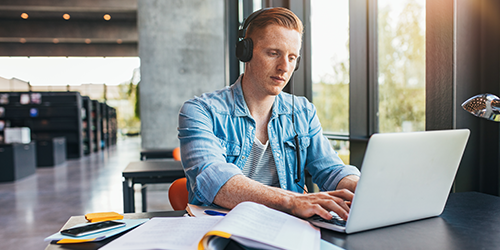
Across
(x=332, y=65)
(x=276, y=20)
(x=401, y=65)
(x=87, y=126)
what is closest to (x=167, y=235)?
(x=276, y=20)

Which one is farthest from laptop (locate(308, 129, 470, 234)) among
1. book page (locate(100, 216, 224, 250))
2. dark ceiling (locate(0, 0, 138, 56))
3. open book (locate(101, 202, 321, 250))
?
dark ceiling (locate(0, 0, 138, 56))

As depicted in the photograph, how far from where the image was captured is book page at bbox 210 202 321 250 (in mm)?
635

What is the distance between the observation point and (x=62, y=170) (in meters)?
7.88

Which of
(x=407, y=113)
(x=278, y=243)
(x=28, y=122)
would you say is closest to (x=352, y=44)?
(x=407, y=113)

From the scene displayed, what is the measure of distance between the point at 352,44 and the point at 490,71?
1.31 meters

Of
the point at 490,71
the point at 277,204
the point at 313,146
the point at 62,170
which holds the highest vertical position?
the point at 490,71

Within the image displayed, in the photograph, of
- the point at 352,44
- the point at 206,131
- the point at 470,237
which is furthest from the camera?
the point at 352,44

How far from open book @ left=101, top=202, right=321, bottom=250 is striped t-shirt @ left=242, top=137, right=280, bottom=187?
0.56m

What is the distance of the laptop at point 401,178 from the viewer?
72 centimetres

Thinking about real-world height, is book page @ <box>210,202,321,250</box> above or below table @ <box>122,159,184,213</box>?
above

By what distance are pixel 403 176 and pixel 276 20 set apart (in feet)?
2.62

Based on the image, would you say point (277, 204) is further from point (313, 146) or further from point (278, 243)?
point (313, 146)

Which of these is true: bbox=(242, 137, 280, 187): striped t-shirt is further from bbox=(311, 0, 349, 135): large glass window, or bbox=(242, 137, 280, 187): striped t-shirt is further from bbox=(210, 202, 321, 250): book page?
bbox=(311, 0, 349, 135): large glass window

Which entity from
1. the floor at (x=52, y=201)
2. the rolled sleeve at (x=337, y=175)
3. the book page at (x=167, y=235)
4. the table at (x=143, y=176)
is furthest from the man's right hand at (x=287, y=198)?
the floor at (x=52, y=201)
